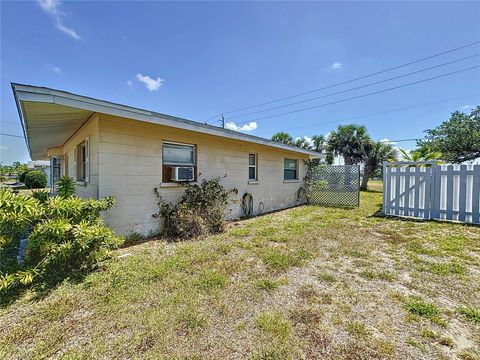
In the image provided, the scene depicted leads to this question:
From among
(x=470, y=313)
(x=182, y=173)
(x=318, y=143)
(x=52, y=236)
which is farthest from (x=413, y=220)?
(x=318, y=143)

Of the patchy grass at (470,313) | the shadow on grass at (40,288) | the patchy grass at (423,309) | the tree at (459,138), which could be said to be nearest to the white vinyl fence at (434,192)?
the patchy grass at (470,313)

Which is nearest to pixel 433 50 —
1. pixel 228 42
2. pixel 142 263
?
pixel 228 42

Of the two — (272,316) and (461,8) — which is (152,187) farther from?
(461,8)

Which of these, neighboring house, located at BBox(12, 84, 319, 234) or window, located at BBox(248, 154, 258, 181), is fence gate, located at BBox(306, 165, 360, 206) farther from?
neighboring house, located at BBox(12, 84, 319, 234)

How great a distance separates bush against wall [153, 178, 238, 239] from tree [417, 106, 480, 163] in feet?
73.7

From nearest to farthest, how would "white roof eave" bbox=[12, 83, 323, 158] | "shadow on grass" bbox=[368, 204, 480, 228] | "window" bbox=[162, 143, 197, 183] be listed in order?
"white roof eave" bbox=[12, 83, 323, 158], "window" bbox=[162, 143, 197, 183], "shadow on grass" bbox=[368, 204, 480, 228]

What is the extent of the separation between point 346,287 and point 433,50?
15284 mm

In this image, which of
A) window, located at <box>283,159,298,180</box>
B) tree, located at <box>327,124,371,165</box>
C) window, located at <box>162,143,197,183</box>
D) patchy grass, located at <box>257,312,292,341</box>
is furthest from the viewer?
tree, located at <box>327,124,371,165</box>

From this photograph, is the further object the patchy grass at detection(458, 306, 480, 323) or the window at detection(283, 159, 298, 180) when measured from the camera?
the window at detection(283, 159, 298, 180)

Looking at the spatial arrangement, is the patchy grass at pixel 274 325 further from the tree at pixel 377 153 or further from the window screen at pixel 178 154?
the tree at pixel 377 153

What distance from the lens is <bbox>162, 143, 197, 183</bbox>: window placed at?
5602 millimetres

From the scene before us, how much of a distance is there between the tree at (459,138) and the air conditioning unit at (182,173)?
75.1 ft

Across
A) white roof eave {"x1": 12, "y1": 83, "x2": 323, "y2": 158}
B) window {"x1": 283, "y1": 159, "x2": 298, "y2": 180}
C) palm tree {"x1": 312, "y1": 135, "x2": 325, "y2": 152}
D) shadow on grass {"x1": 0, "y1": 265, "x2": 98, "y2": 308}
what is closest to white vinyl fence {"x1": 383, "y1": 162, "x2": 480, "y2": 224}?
window {"x1": 283, "y1": 159, "x2": 298, "y2": 180}

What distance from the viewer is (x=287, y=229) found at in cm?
598
